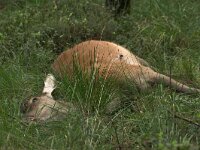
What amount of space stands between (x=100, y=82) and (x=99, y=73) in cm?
54

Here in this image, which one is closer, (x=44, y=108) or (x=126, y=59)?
(x=44, y=108)

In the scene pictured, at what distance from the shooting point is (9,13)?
841 centimetres

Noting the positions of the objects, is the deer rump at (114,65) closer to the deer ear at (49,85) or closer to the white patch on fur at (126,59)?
the white patch on fur at (126,59)

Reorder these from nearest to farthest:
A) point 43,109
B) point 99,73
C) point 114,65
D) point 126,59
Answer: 1. point 43,109
2. point 99,73
3. point 114,65
4. point 126,59

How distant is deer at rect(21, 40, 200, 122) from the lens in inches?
204

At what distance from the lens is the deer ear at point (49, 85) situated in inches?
226

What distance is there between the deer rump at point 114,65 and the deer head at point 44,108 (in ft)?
0.91

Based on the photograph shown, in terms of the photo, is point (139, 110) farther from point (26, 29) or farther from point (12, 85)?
point (26, 29)

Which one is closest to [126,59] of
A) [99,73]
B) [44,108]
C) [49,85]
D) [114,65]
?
[114,65]

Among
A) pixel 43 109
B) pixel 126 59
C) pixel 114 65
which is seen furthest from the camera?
pixel 126 59

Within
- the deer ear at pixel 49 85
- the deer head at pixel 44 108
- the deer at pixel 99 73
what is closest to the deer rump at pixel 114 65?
the deer at pixel 99 73

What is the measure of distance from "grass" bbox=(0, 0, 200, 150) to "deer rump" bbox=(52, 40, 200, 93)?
15cm

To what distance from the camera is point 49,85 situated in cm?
588

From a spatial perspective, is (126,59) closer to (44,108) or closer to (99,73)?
(99,73)
